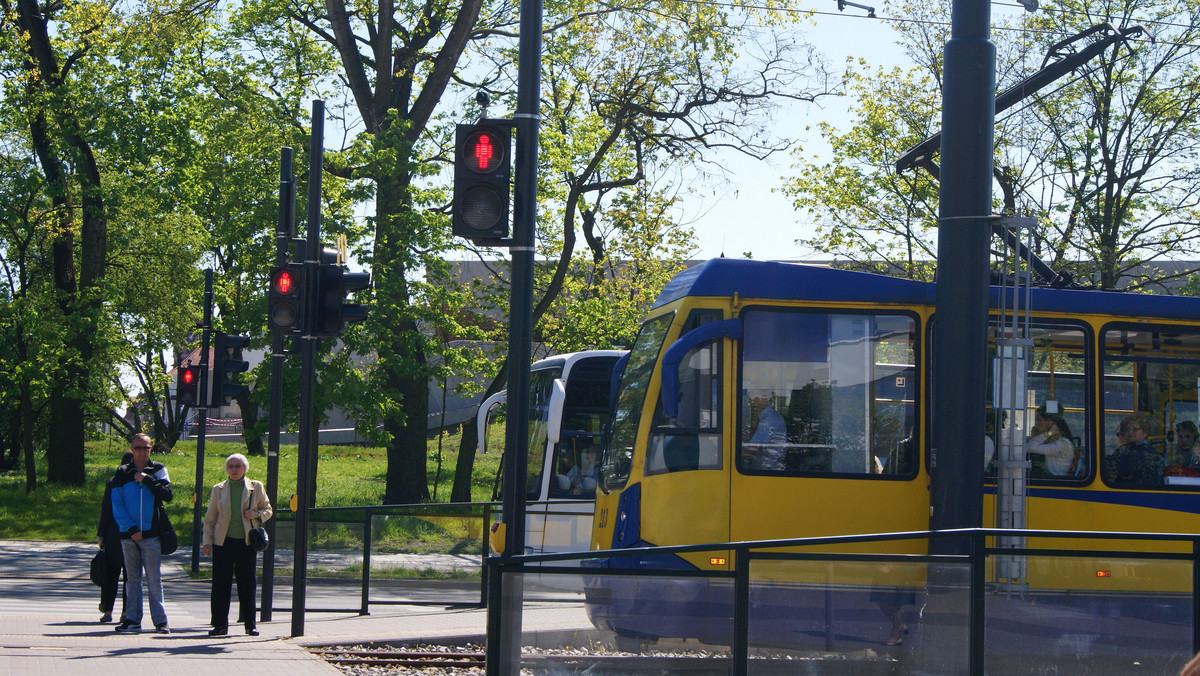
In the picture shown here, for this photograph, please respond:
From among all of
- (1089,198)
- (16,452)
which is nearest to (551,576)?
(1089,198)

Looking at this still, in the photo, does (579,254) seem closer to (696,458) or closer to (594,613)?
(696,458)

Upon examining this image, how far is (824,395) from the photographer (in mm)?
9320

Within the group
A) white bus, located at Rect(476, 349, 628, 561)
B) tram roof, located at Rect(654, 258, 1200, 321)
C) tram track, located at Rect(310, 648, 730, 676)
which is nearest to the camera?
tram track, located at Rect(310, 648, 730, 676)

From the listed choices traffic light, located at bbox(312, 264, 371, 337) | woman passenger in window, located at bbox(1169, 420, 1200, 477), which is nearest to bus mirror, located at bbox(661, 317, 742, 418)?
traffic light, located at bbox(312, 264, 371, 337)

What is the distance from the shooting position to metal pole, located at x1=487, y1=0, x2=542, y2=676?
294 inches

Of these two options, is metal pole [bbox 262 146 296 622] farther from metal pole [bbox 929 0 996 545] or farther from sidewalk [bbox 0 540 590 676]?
metal pole [bbox 929 0 996 545]

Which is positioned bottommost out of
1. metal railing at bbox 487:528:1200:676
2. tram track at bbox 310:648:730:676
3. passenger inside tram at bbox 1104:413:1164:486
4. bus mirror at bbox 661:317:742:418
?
tram track at bbox 310:648:730:676

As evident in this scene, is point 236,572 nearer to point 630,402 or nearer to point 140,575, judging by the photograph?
point 140,575

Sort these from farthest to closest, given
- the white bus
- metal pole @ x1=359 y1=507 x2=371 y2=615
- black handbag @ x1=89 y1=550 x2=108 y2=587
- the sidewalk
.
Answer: the white bus < metal pole @ x1=359 y1=507 x2=371 y2=615 < black handbag @ x1=89 y1=550 x2=108 y2=587 < the sidewalk

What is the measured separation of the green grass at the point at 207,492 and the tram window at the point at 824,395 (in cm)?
633

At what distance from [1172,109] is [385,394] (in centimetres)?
1775

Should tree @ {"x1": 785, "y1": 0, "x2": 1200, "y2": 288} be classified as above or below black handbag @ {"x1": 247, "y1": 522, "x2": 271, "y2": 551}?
above

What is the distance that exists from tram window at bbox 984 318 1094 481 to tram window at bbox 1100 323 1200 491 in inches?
7.7

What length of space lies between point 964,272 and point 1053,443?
308 cm
